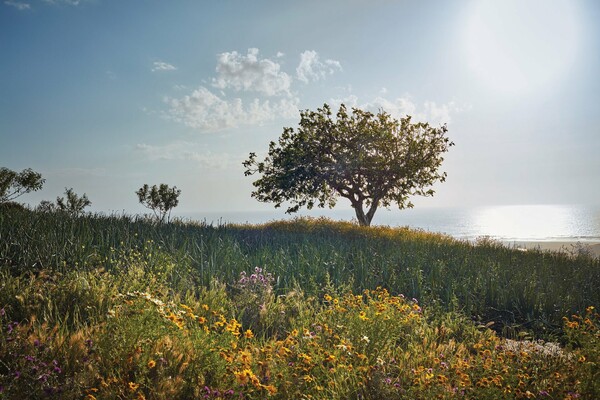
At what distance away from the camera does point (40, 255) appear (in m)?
8.05

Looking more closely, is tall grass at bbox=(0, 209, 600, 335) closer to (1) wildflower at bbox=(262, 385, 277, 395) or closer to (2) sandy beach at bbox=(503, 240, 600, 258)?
(2) sandy beach at bbox=(503, 240, 600, 258)

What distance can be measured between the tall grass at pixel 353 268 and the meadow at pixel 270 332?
6 cm

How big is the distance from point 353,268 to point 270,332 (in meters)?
4.62

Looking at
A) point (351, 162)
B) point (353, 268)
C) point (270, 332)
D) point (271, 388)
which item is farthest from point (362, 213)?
point (271, 388)

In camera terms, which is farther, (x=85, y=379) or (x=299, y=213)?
(x=299, y=213)

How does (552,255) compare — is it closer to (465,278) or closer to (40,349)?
(465,278)

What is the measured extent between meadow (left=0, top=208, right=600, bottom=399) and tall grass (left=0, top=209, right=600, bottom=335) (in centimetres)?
6

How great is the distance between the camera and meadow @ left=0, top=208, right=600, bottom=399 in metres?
4.17

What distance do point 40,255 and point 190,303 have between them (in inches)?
138

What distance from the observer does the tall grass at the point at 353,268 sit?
8375mm

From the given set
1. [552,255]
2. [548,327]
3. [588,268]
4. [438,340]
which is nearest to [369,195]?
[552,255]

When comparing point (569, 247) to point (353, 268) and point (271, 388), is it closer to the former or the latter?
point (353, 268)

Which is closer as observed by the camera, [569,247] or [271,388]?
[271,388]

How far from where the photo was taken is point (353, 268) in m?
10.9
